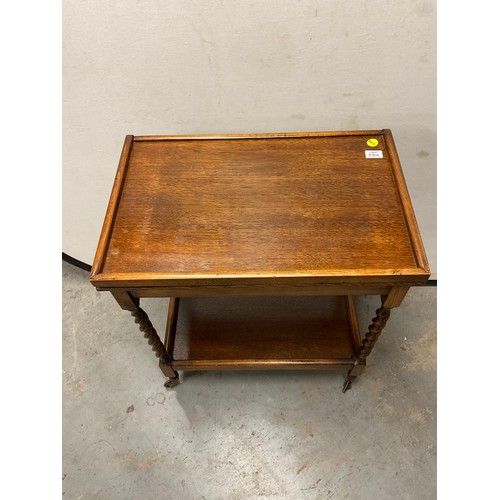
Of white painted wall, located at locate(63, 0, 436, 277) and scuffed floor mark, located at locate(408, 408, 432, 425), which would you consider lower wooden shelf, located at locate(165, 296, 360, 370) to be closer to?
scuffed floor mark, located at locate(408, 408, 432, 425)

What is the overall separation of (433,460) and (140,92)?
59.1 inches

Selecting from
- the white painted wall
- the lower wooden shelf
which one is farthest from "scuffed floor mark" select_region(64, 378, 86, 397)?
the white painted wall

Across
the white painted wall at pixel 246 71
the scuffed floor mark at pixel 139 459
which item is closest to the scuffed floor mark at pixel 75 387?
the scuffed floor mark at pixel 139 459

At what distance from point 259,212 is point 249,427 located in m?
0.80

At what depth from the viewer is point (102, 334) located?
1520 millimetres

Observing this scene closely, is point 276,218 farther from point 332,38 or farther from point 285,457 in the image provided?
point 285,457

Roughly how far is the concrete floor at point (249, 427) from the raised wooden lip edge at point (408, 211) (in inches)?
28.2

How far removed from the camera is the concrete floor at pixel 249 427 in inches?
46.9

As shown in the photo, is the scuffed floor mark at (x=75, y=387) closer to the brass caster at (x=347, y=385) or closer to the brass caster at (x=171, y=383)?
the brass caster at (x=171, y=383)

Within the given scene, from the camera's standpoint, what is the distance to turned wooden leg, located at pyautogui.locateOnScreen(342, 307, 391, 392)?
1.00 meters

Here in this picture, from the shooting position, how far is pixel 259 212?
93cm

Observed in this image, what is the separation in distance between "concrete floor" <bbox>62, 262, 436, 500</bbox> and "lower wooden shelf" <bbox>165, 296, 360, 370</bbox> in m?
0.20

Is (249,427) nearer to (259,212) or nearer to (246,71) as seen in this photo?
(259,212)
